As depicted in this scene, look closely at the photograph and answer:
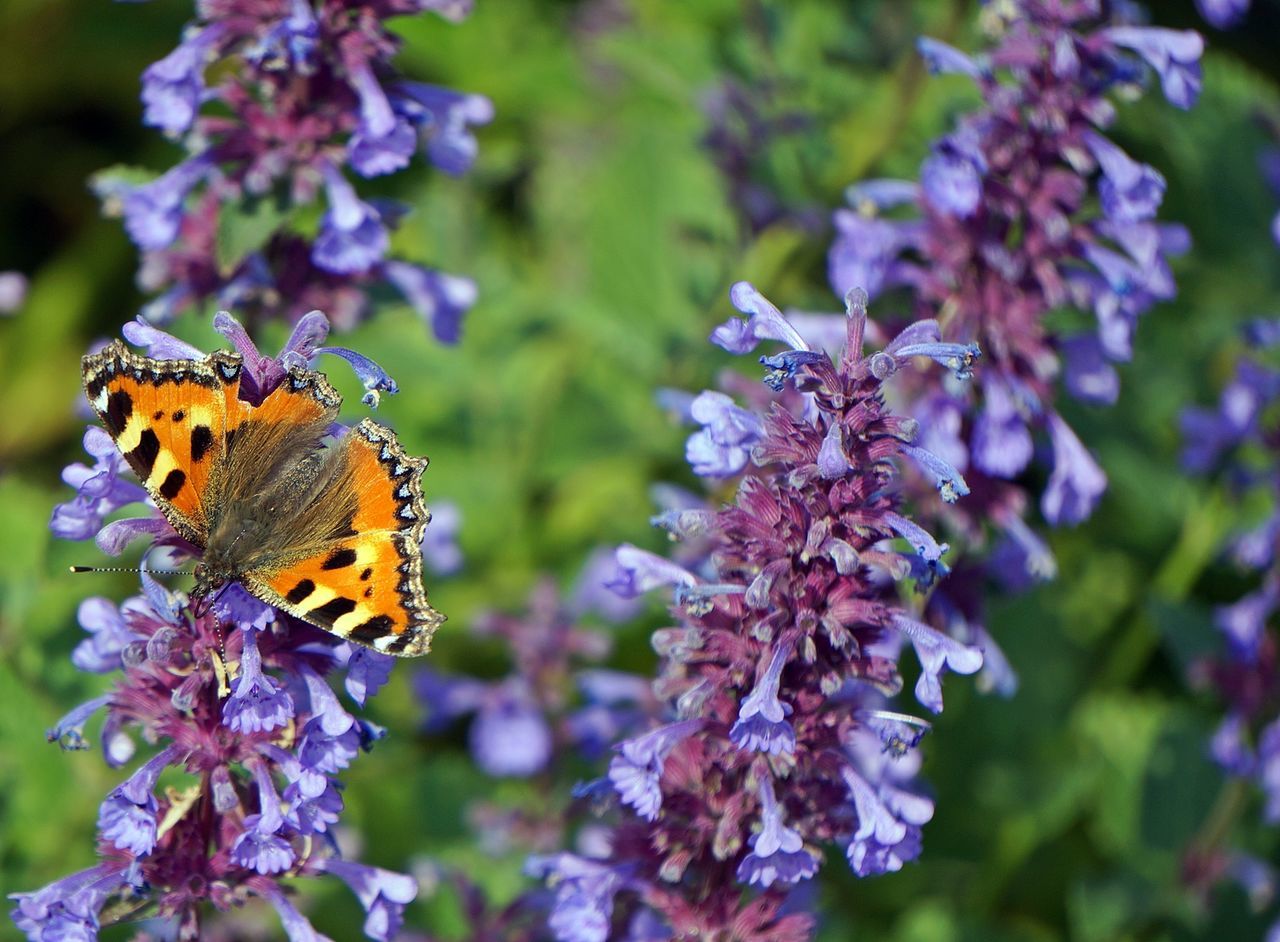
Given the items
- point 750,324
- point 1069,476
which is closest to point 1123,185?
point 1069,476

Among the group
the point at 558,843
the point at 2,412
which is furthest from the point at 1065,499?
the point at 2,412

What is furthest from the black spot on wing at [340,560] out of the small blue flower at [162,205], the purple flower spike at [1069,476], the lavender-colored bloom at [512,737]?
the lavender-colored bloom at [512,737]

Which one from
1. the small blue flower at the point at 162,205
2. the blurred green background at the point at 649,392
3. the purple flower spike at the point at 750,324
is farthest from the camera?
the blurred green background at the point at 649,392

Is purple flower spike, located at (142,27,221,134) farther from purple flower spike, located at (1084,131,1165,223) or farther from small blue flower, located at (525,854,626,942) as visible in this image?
purple flower spike, located at (1084,131,1165,223)

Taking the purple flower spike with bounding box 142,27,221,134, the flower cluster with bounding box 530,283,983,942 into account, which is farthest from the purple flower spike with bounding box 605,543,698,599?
the purple flower spike with bounding box 142,27,221,134

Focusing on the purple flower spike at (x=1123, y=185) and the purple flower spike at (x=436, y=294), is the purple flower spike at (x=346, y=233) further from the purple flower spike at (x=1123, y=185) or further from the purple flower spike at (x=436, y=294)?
the purple flower spike at (x=1123, y=185)

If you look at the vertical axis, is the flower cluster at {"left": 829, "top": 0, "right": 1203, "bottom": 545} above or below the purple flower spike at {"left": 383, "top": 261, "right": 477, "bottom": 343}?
above
